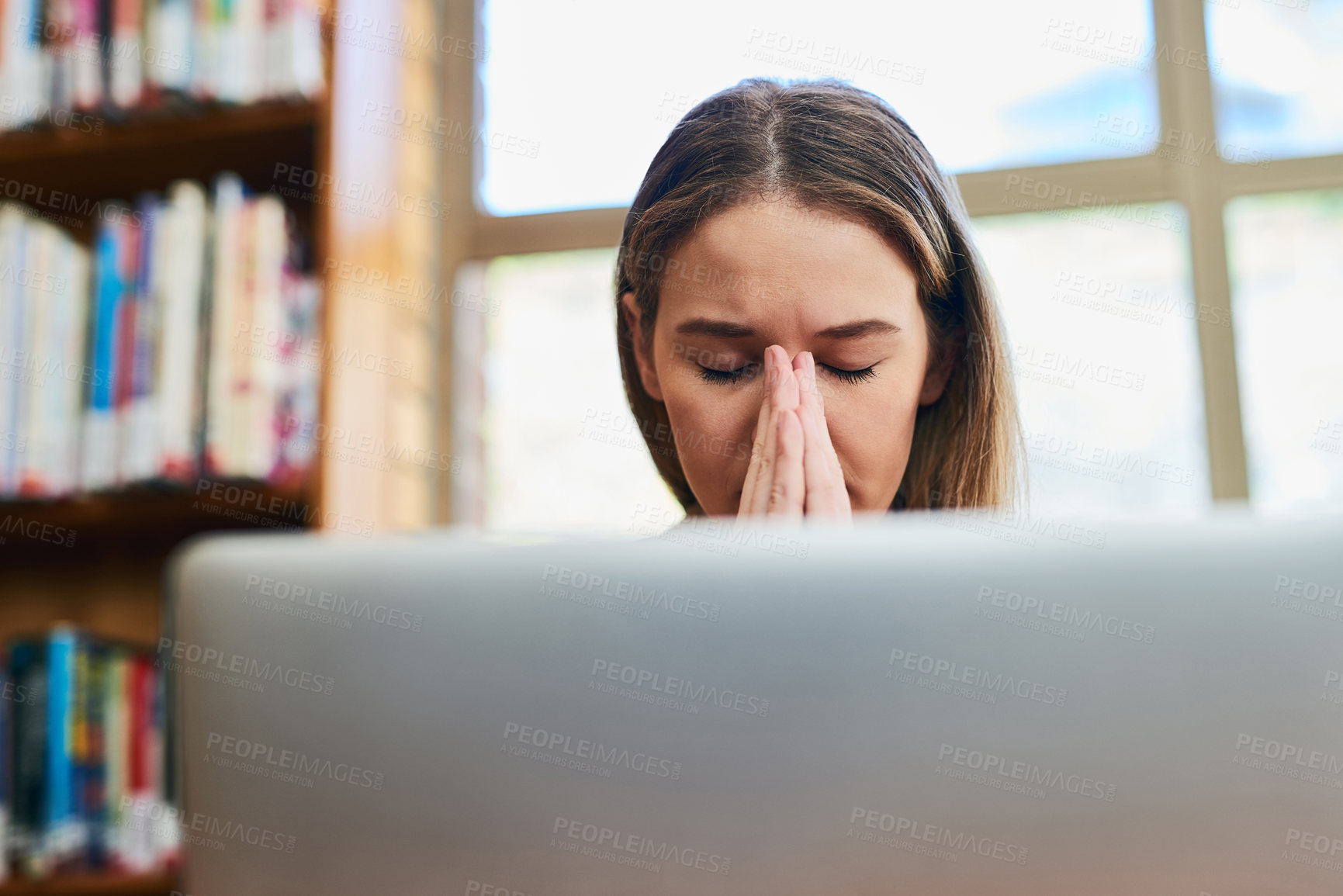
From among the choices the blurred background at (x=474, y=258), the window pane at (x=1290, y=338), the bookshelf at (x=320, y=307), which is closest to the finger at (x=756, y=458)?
the blurred background at (x=474, y=258)

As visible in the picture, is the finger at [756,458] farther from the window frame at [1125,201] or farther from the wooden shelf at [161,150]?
the wooden shelf at [161,150]

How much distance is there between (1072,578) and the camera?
0.86 feet

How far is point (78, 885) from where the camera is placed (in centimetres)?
128

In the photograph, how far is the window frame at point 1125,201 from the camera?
5.04ft

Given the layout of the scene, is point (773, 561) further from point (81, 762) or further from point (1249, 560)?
point (81, 762)

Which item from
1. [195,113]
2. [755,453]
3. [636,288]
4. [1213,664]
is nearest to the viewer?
[1213,664]

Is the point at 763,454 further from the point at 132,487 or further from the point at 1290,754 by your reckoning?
the point at 132,487

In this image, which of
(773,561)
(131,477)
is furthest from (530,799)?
(131,477)

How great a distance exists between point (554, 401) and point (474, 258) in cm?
29

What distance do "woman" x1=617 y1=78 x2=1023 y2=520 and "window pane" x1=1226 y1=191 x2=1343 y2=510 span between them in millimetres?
838

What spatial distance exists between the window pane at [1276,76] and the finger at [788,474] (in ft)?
4.06

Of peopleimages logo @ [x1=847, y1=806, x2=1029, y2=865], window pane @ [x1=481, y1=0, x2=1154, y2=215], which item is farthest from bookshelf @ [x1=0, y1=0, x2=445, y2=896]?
peopleimages logo @ [x1=847, y1=806, x2=1029, y2=865]

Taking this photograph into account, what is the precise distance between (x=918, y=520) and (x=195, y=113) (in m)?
1.43

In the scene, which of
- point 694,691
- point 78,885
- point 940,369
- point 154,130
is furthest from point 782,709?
point 154,130
